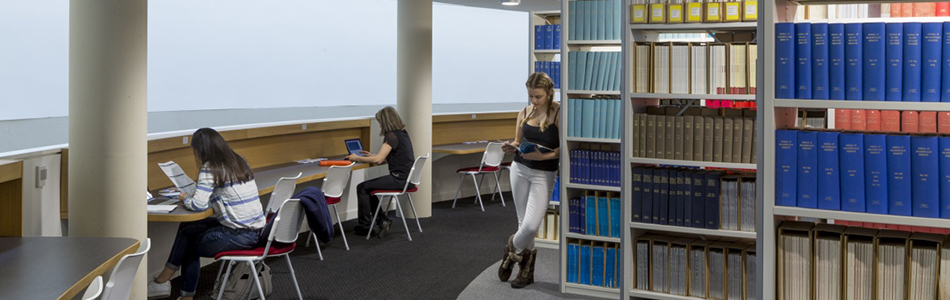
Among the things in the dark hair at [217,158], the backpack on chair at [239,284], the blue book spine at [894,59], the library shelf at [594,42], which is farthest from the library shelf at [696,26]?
the backpack on chair at [239,284]

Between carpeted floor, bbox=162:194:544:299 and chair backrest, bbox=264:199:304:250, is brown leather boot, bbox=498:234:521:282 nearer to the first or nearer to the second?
carpeted floor, bbox=162:194:544:299

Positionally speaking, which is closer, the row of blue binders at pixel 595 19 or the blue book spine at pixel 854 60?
the blue book spine at pixel 854 60

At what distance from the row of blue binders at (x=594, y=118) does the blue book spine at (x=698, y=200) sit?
879 millimetres

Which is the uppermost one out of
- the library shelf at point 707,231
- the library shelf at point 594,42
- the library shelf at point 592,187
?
the library shelf at point 594,42

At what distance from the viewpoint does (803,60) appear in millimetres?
2402

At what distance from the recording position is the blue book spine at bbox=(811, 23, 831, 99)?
2373 millimetres

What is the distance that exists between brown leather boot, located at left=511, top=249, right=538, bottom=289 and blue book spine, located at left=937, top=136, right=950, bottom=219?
3.11 metres

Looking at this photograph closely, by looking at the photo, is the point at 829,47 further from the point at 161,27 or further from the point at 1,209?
the point at 161,27

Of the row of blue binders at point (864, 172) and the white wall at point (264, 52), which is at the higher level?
the white wall at point (264, 52)

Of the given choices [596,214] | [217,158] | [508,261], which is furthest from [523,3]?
[217,158]

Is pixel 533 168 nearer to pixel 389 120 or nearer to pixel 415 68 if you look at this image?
pixel 389 120

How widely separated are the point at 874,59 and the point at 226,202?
3435 mm

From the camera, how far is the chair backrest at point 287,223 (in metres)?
4.37

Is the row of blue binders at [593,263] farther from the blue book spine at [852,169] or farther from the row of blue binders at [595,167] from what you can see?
the blue book spine at [852,169]
